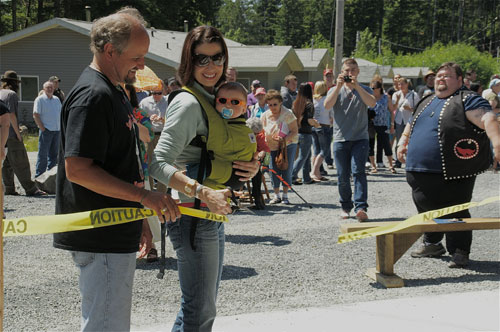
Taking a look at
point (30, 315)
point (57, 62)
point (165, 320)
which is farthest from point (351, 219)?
point (57, 62)

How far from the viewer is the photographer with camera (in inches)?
331

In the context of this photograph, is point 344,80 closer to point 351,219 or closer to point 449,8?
point 351,219

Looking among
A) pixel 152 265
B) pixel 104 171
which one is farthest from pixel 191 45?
pixel 152 265

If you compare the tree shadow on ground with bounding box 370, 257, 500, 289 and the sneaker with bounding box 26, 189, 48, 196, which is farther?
the sneaker with bounding box 26, 189, 48, 196

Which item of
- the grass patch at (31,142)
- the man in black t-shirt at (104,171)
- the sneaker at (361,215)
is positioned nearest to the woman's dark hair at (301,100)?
the sneaker at (361,215)

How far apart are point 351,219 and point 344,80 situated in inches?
81.8

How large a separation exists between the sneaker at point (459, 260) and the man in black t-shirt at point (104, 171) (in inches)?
177

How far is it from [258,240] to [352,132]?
7.16ft

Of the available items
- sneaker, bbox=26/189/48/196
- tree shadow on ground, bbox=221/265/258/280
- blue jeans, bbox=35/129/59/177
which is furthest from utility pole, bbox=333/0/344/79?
tree shadow on ground, bbox=221/265/258/280

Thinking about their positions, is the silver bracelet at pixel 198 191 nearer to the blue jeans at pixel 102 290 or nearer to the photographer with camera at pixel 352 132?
the blue jeans at pixel 102 290

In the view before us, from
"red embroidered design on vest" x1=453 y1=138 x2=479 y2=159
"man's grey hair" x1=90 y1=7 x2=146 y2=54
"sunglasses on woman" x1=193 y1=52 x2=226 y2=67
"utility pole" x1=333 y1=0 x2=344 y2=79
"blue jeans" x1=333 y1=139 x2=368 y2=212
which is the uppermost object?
"utility pole" x1=333 y1=0 x2=344 y2=79

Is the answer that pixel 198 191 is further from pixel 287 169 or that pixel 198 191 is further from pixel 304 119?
pixel 304 119

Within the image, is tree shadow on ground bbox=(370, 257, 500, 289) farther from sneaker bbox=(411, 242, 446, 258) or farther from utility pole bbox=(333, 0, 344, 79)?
utility pole bbox=(333, 0, 344, 79)

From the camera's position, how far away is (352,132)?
27.6 ft
